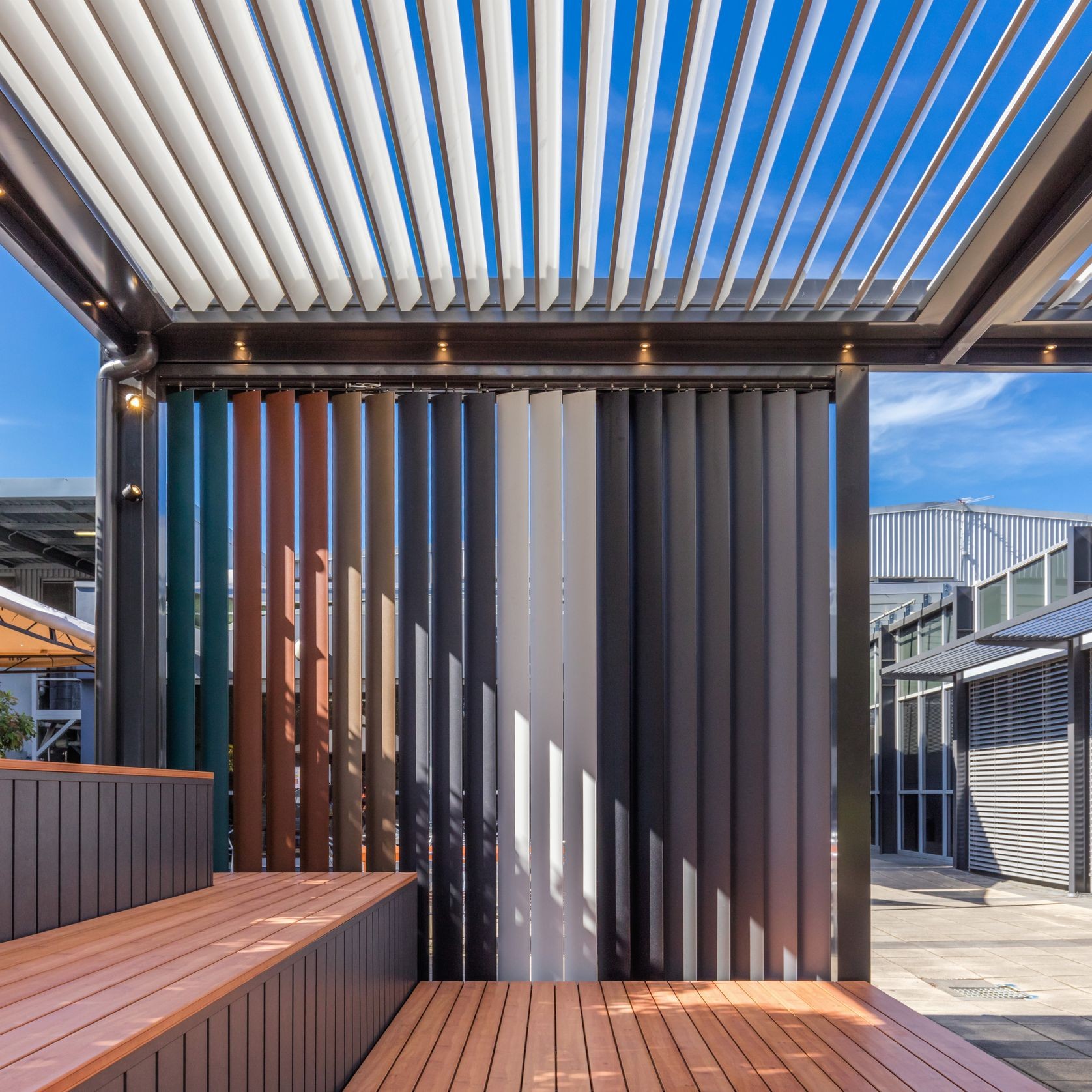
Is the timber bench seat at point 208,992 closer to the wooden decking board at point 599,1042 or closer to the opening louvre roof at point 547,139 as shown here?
the wooden decking board at point 599,1042

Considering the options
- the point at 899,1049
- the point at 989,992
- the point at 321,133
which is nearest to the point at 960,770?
the point at 989,992

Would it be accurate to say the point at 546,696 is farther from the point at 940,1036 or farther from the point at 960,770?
the point at 960,770

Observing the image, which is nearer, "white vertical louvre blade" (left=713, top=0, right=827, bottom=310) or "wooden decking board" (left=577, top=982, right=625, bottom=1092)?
"white vertical louvre blade" (left=713, top=0, right=827, bottom=310)

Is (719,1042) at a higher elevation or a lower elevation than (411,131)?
lower

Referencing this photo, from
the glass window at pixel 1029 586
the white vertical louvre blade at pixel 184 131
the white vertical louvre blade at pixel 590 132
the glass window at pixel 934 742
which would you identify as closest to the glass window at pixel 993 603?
the glass window at pixel 1029 586

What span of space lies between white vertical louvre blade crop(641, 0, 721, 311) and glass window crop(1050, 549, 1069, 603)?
902 centimetres

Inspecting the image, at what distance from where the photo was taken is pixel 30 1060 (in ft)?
4.88

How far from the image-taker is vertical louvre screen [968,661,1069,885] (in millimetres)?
11062

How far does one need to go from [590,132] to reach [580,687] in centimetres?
238

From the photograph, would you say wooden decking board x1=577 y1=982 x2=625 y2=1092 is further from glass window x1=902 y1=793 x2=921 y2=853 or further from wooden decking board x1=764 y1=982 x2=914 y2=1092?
glass window x1=902 y1=793 x2=921 y2=853

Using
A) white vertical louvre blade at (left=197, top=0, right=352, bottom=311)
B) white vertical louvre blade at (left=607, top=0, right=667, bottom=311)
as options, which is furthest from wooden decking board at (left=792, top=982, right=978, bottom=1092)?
white vertical louvre blade at (left=197, top=0, right=352, bottom=311)

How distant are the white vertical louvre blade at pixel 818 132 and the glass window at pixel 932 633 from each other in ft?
36.6

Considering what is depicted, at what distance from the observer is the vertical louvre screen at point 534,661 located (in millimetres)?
4348

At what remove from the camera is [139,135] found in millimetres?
3234
